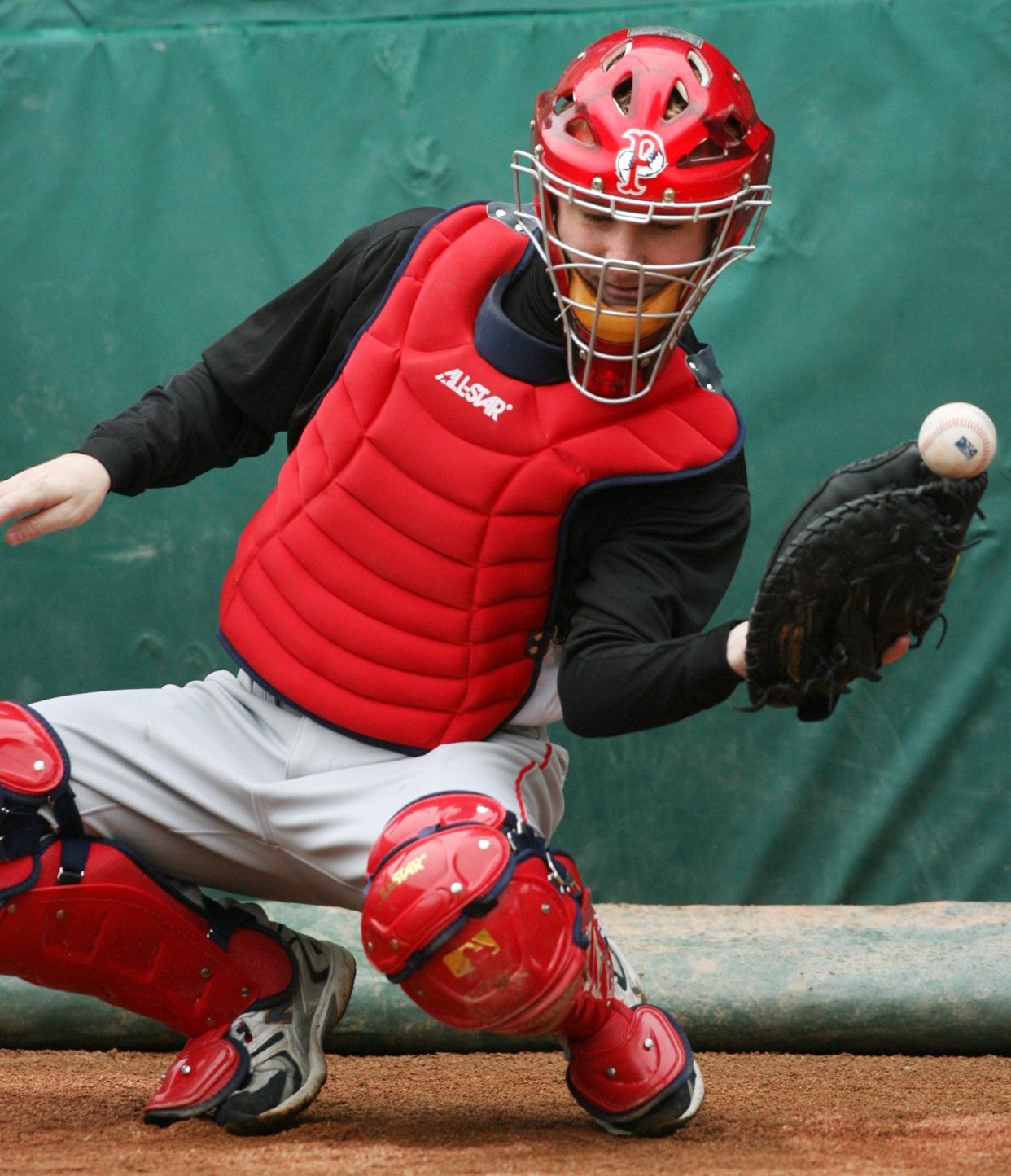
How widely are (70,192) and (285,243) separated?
56 centimetres

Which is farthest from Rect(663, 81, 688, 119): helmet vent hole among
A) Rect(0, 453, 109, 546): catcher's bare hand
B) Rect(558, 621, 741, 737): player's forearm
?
Rect(0, 453, 109, 546): catcher's bare hand

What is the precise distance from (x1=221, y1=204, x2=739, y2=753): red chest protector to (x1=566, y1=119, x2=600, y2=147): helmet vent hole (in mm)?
230

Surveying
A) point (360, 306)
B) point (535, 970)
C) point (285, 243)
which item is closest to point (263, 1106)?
point (535, 970)

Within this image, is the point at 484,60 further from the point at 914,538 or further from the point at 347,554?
the point at 914,538

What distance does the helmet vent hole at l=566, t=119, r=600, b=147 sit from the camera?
→ 2314 mm

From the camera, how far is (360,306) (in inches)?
103

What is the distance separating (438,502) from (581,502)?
222 millimetres

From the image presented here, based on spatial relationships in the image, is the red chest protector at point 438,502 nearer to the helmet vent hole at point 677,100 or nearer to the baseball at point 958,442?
the helmet vent hole at point 677,100

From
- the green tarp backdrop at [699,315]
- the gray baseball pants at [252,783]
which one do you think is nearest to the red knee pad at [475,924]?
the gray baseball pants at [252,783]

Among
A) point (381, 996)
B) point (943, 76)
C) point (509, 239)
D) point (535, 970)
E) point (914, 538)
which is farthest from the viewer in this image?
point (943, 76)

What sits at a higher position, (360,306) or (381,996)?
(360,306)

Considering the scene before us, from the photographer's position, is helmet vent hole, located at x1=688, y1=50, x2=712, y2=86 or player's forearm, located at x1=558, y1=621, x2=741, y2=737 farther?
helmet vent hole, located at x1=688, y1=50, x2=712, y2=86

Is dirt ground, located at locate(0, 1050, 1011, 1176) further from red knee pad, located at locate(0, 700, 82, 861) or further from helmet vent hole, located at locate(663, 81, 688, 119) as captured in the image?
helmet vent hole, located at locate(663, 81, 688, 119)

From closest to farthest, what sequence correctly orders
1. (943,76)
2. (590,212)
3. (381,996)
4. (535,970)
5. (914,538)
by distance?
(914,538) < (535,970) < (590,212) < (381,996) < (943,76)
